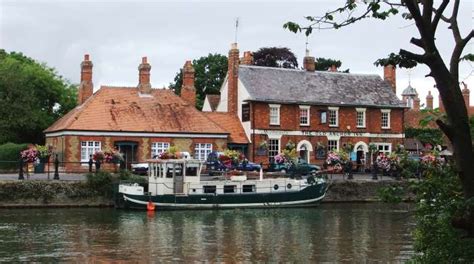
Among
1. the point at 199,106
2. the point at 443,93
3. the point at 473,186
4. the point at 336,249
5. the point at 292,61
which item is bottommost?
the point at 336,249

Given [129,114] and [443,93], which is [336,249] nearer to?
[443,93]

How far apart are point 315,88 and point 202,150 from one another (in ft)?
38.2

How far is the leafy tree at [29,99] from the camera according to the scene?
57250 millimetres

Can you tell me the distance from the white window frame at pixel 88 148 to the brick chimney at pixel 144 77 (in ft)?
22.1

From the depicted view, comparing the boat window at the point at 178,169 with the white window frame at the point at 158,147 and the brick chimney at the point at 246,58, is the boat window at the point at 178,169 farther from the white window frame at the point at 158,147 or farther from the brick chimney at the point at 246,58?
the brick chimney at the point at 246,58

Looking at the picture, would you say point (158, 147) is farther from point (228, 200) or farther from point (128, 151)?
point (228, 200)

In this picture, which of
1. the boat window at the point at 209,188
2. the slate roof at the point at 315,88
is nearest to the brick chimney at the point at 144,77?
the slate roof at the point at 315,88

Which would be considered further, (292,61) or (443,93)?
(292,61)

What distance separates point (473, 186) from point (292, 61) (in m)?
67.6

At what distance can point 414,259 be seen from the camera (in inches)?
476

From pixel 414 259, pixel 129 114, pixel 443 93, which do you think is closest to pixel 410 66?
pixel 443 93

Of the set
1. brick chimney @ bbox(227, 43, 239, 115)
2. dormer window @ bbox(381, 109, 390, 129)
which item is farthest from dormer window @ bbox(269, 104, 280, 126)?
dormer window @ bbox(381, 109, 390, 129)

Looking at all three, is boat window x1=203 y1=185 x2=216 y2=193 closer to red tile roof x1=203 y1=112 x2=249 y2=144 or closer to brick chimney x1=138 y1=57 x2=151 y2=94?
red tile roof x1=203 y1=112 x2=249 y2=144

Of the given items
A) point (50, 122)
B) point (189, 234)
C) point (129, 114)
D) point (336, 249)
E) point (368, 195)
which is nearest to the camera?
point (336, 249)
